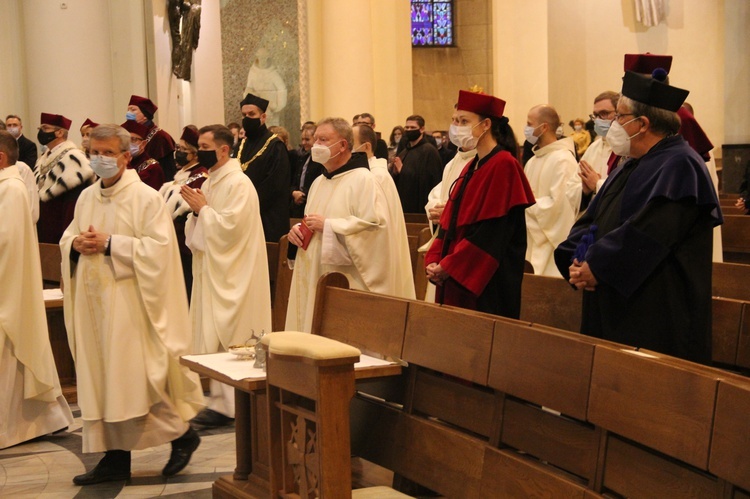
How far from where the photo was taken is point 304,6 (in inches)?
573

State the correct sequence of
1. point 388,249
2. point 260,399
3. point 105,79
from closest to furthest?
point 260,399, point 388,249, point 105,79

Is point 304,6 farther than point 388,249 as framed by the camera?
Yes

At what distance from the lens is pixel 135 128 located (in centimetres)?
869

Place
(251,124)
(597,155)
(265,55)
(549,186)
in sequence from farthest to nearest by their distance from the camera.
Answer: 1. (265,55)
2. (251,124)
3. (549,186)
4. (597,155)

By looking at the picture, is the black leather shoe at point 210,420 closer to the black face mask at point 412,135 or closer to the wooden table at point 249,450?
the wooden table at point 249,450

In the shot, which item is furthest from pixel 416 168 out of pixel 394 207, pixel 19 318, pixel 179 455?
pixel 179 455

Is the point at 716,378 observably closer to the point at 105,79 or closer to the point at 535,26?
the point at 105,79

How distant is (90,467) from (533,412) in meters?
3.40

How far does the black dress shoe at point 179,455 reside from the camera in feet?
18.6

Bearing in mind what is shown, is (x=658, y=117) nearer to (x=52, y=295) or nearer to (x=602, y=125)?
(x=602, y=125)

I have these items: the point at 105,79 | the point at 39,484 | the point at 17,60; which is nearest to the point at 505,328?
the point at 39,484

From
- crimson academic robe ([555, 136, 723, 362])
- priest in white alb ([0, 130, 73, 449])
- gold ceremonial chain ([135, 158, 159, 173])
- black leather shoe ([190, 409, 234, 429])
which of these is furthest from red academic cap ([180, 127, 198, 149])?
crimson academic robe ([555, 136, 723, 362])

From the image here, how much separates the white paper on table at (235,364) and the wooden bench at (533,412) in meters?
0.09

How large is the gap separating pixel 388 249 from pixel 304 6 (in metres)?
8.79
